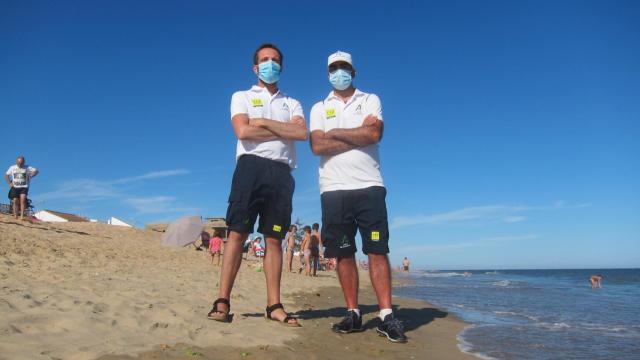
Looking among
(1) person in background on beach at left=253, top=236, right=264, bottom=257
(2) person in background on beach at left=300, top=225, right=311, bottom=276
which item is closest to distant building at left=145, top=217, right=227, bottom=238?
(1) person in background on beach at left=253, top=236, right=264, bottom=257

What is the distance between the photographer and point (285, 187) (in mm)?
3684

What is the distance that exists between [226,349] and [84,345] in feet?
2.84

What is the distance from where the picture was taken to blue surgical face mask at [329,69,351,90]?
4.06 meters

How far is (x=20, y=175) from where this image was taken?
11.7 m

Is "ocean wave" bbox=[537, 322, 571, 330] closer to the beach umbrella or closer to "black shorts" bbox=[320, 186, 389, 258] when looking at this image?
"black shorts" bbox=[320, 186, 389, 258]

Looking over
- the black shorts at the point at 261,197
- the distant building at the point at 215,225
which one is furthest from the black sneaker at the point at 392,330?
the distant building at the point at 215,225

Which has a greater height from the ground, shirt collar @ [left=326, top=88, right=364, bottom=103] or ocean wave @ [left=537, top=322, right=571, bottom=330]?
shirt collar @ [left=326, top=88, right=364, bottom=103]

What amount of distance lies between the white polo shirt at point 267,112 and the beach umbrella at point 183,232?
17572mm

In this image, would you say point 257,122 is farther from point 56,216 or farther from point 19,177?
point 56,216

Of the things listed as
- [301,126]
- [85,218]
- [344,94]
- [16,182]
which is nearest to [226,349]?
[301,126]

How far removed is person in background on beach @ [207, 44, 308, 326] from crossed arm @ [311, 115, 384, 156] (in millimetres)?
191

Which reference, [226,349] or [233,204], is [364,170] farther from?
[226,349]

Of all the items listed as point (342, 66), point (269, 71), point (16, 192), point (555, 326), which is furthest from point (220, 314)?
point (16, 192)

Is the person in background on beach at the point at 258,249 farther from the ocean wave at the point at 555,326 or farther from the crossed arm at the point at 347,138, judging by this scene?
the crossed arm at the point at 347,138
